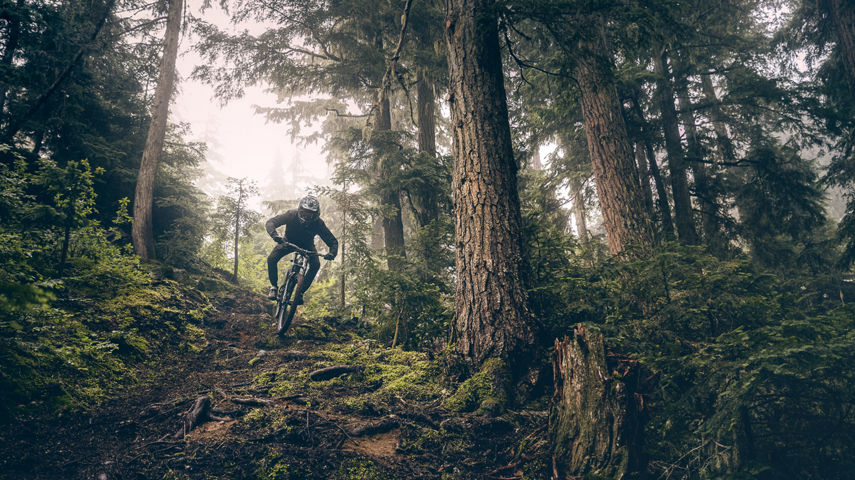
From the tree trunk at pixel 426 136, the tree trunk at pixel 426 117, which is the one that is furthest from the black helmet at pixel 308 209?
the tree trunk at pixel 426 117

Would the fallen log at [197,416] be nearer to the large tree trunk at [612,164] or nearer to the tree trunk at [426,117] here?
the large tree trunk at [612,164]

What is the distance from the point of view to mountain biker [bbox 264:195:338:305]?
7.00 metres

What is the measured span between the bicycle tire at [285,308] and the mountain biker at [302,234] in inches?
8.8

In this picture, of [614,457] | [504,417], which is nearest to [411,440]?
[504,417]

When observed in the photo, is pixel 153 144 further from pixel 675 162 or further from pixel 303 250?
pixel 675 162

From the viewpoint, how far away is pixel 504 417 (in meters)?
3.41

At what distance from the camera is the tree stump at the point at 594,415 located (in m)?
2.66

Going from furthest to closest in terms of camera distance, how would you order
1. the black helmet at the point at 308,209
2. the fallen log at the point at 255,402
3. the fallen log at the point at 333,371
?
the black helmet at the point at 308,209
the fallen log at the point at 333,371
the fallen log at the point at 255,402

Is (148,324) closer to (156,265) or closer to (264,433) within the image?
(264,433)

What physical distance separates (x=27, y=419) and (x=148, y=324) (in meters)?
3.03

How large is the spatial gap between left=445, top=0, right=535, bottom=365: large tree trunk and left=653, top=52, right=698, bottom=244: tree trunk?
23.1 feet

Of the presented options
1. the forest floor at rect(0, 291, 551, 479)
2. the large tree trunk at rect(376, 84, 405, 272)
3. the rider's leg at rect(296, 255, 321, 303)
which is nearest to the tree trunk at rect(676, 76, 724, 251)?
the large tree trunk at rect(376, 84, 405, 272)

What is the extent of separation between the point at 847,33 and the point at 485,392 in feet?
40.1

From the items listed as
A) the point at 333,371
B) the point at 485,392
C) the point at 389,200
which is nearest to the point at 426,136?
the point at 389,200
